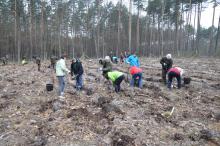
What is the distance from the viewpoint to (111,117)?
724 centimetres

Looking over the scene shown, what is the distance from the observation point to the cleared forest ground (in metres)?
5.88

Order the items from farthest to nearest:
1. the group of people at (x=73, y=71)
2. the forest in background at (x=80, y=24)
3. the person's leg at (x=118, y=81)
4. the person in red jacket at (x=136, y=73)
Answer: the forest in background at (x=80, y=24), the person in red jacket at (x=136, y=73), the person's leg at (x=118, y=81), the group of people at (x=73, y=71)

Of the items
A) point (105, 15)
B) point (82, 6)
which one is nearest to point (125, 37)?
point (105, 15)

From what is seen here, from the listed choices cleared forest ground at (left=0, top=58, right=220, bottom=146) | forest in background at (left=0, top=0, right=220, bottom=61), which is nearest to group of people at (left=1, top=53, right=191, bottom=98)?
cleared forest ground at (left=0, top=58, right=220, bottom=146)

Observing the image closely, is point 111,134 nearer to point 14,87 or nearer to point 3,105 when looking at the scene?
point 3,105

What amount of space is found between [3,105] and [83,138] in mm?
4608

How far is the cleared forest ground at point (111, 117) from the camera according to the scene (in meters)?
5.88

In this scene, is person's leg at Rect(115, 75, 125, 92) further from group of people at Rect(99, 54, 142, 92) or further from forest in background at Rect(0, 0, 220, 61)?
forest in background at Rect(0, 0, 220, 61)

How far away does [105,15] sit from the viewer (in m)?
52.6

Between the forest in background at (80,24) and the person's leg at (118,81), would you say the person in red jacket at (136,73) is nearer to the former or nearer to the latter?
the person's leg at (118,81)

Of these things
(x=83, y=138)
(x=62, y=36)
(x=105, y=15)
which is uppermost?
(x=105, y=15)

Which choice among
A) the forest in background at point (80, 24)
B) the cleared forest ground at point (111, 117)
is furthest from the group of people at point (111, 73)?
the forest in background at point (80, 24)

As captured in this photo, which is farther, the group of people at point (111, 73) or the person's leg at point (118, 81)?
the person's leg at point (118, 81)

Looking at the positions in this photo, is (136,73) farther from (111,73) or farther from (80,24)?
(80,24)
